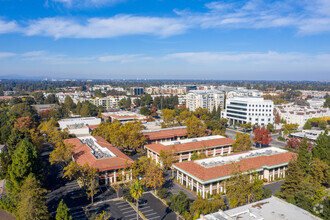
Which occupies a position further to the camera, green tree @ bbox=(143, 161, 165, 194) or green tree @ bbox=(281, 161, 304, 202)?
green tree @ bbox=(143, 161, 165, 194)

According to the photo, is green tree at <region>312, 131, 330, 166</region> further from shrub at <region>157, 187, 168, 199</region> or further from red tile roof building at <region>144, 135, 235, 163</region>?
shrub at <region>157, 187, 168, 199</region>

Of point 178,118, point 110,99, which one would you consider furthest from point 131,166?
point 110,99

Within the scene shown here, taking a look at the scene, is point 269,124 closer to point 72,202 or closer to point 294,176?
point 294,176

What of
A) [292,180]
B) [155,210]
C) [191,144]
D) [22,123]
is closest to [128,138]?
[191,144]

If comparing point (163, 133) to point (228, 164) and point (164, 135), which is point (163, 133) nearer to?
point (164, 135)

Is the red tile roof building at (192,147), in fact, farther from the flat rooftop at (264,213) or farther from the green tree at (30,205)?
the green tree at (30,205)

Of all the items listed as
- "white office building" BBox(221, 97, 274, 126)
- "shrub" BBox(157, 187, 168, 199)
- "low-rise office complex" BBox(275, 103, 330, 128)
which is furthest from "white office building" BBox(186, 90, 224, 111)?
"shrub" BBox(157, 187, 168, 199)
